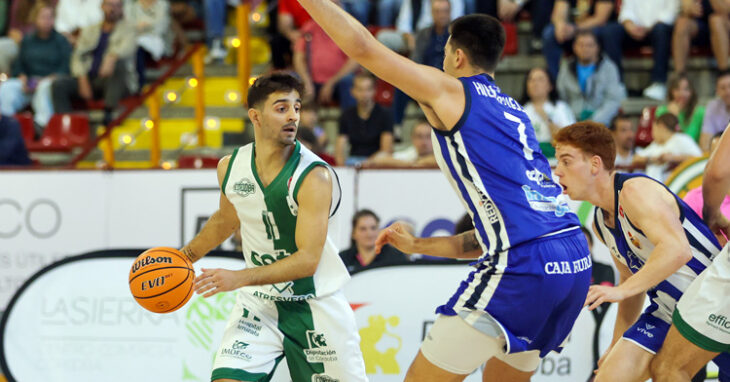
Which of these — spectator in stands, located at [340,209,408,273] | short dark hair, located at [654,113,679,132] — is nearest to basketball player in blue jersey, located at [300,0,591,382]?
spectator in stands, located at [340,209,408,273]

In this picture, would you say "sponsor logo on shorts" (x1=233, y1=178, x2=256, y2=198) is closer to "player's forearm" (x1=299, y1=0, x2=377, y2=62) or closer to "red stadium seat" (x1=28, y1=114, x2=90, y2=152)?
"player's forearm" (x1=299, y1=0, x2=377, y2=62)

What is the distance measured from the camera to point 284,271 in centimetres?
414

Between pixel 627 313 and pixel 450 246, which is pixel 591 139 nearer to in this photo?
pixel 450 246

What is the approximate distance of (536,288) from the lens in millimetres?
3754

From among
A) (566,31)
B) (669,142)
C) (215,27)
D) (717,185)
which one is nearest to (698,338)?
(717,185)

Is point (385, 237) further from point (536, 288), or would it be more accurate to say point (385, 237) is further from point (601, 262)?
point (601, 262)

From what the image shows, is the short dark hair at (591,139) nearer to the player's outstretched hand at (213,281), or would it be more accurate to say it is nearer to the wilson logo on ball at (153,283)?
the player's outstretched hand at (213,281)

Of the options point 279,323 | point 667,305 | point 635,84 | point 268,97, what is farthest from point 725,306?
point 635,84

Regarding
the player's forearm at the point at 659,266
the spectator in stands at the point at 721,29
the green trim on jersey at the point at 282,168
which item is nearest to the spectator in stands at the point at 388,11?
the spectator in stands at the point at 721,29

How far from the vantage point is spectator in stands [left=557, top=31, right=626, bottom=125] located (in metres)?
9.92

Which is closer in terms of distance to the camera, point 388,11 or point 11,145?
point 11,145

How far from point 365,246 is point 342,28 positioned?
3.98 m

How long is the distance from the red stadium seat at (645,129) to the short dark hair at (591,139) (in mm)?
5492

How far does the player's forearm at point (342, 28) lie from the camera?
3475mm
